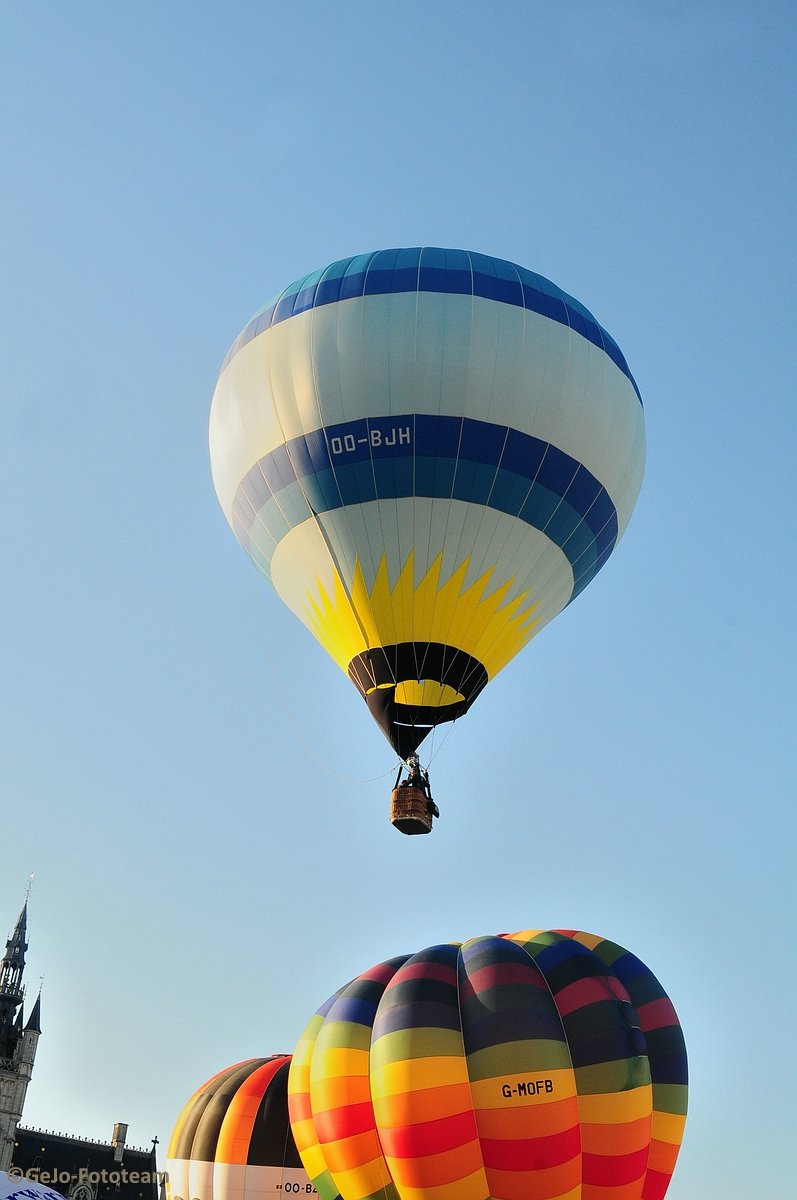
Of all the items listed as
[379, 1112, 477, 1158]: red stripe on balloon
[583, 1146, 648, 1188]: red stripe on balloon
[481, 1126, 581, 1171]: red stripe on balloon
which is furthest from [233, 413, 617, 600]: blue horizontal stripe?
[583, 1146, 648, 1188]: red stripe on balloon

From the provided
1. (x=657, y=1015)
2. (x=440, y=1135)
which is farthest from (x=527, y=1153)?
(x=657, y=1015)

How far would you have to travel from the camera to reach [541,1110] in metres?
16.0

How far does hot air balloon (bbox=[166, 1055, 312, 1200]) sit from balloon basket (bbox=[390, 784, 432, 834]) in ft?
25.5

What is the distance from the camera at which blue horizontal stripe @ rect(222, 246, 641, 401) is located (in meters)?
19.9

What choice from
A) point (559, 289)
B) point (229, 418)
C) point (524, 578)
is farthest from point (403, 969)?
point (559, 289)

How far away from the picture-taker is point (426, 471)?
62.2 ft

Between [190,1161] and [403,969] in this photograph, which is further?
[190,1161]

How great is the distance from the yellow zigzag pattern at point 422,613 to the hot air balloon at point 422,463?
0.09 ft

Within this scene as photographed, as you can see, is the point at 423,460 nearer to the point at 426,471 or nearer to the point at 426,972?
the point at 426,471

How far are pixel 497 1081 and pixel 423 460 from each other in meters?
9.24

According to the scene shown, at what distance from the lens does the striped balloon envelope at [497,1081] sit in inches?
633

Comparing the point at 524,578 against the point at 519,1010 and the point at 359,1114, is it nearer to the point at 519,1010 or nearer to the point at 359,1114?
the point at 519,1010

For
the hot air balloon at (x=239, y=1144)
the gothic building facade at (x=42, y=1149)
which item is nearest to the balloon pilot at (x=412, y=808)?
the hot air balloon at (x=239, y=1144)

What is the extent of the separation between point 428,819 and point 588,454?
22.0 ft
